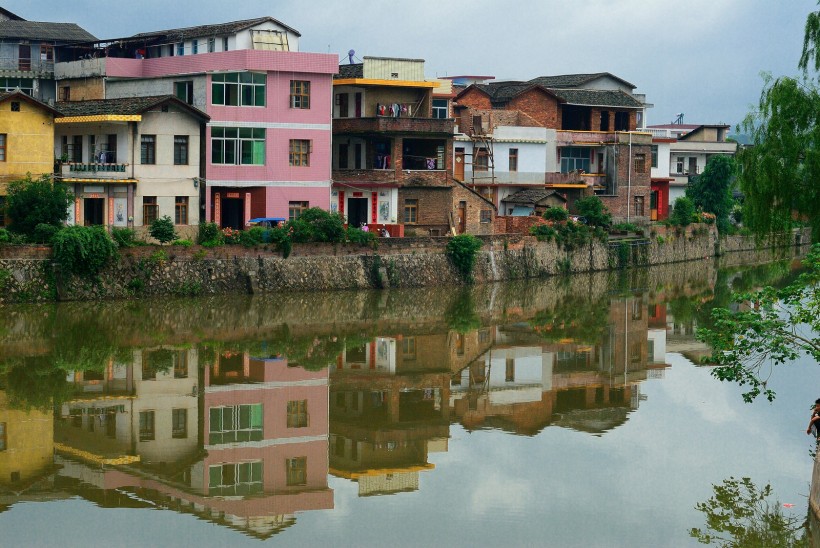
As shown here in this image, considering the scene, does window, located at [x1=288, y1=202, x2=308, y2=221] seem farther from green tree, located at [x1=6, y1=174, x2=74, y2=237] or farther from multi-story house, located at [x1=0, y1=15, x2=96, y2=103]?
multi-story house, located at [x1=0, y1=15, x2=96, y2=103]

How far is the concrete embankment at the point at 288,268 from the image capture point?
35.7 m

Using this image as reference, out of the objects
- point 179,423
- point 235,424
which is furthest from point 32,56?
point 235,424

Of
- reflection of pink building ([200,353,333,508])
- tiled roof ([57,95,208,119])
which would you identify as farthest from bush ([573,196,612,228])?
reflection of pink building ([200,353,333,508])

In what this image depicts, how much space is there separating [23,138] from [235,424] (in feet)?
62.3

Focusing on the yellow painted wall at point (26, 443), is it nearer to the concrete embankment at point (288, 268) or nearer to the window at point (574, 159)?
the concrete embankment at point (288, 268)

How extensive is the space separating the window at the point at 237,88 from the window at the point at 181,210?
3447mm

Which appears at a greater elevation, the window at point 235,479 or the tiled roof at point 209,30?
the tiled roof at point 209,30

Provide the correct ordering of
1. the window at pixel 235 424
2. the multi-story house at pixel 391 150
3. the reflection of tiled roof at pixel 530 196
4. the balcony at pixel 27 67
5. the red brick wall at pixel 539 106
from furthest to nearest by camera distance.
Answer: the red brick wall at pixel 539 106, the reflection of tiled roof at pixel 530 196, the balcony at pixel 27 67, the multi-story house at pixel 391 150, the window at pixel 235 424

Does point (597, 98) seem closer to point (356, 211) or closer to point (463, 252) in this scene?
point (356, 211)

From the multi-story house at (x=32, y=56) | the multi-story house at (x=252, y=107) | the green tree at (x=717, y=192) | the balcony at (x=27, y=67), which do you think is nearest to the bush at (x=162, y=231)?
the multi-story house at (x=252, y=107)

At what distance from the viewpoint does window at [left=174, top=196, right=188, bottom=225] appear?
42031 mm

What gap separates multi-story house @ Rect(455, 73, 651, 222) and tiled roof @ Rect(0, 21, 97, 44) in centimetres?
1521

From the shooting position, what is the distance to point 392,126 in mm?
45812

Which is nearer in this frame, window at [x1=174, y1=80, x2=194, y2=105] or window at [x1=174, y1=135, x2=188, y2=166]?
window at [x1=174, y1=135, x2=188, y2=166]
